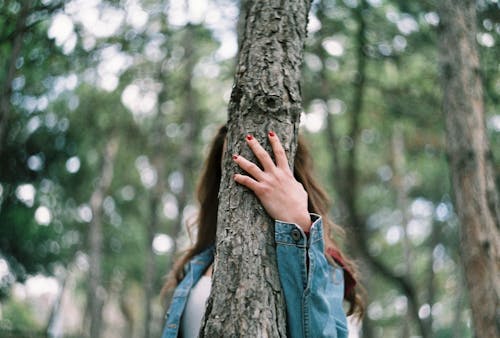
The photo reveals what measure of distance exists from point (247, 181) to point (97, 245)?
9.61 metres

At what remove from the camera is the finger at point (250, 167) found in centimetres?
157

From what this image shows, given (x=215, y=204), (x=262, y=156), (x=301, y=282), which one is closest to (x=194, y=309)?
(x=215, y=204)

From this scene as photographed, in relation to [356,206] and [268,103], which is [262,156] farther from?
[356,206]

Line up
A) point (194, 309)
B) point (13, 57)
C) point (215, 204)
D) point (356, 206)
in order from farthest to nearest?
point (356, 206) → point (13, 57) → point (215, 204) → point (194, 309)

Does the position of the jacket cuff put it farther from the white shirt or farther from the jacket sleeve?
the white shirt

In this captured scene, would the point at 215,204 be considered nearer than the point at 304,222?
No

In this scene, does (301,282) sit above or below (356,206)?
below

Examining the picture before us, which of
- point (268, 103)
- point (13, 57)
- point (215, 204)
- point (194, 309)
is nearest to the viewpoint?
point (268, 103)

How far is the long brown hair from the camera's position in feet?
6.92

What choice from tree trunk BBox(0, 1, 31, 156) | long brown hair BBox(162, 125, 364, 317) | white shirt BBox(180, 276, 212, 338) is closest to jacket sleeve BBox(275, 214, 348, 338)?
long brown hair BBox(162, 125, 364, 317)

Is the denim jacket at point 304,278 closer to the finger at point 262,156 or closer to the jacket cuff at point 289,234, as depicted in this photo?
the jacket cuff at point 289,234

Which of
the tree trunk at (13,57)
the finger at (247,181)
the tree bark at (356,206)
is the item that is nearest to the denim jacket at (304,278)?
the finger at (247,181)

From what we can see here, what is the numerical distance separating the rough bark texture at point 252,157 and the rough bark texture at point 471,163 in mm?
2085

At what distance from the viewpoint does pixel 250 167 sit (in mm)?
1573
